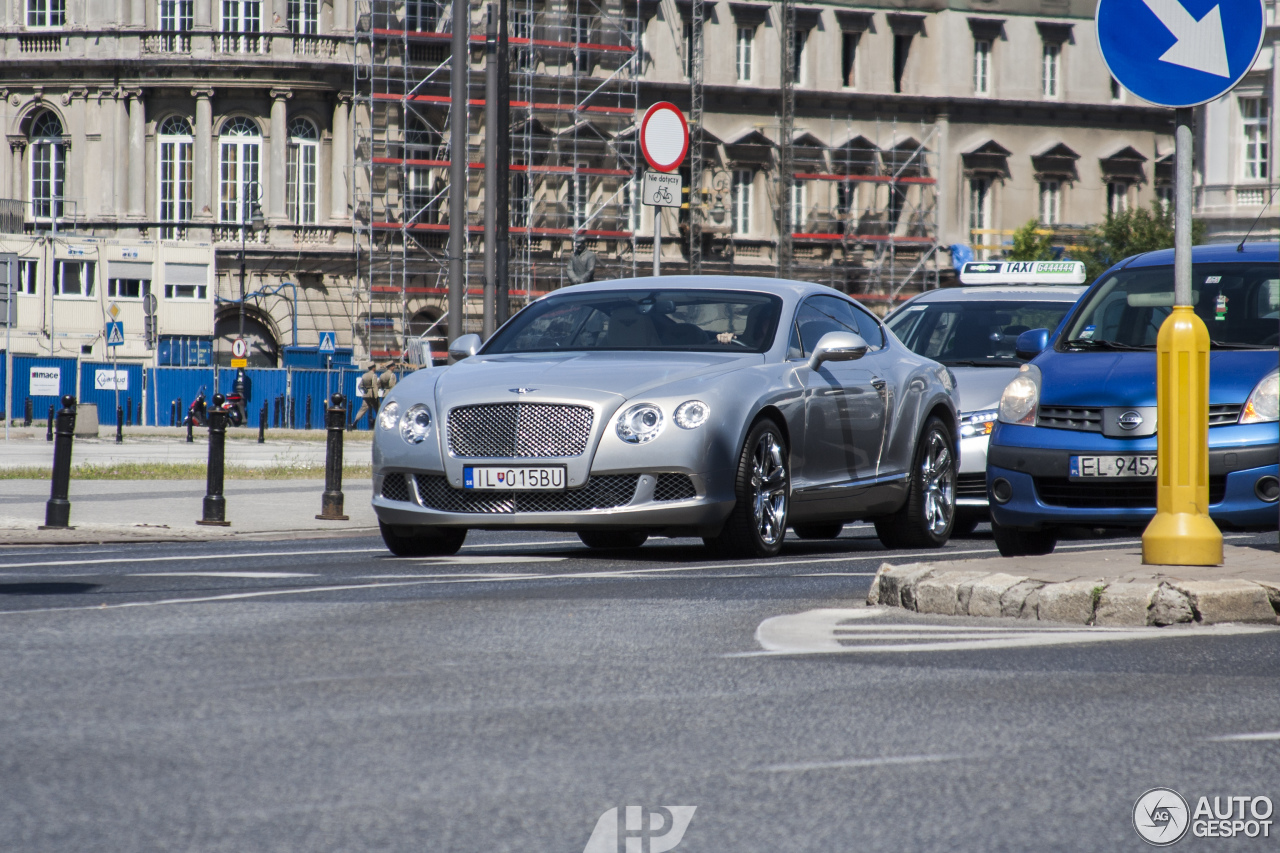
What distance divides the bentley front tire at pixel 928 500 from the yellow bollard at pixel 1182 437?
3.86 meters

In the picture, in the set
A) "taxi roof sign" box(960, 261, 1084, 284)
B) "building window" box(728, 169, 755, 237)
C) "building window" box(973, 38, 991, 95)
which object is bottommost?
"taxi roof sign" box(960, 261, 1084, 284)

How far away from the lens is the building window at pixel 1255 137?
5866cm

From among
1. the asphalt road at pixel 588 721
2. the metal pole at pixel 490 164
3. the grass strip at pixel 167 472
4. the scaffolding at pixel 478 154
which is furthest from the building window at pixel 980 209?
the asphalt road at pixel 588 721

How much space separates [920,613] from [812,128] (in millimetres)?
58154

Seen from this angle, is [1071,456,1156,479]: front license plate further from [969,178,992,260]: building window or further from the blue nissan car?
[969,178,992,260]: building window

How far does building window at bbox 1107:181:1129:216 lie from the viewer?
67.9 m

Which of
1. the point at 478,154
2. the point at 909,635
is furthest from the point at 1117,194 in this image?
the point at 909,635

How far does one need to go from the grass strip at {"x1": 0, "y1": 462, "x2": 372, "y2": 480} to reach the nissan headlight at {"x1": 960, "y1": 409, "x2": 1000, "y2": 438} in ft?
37.8

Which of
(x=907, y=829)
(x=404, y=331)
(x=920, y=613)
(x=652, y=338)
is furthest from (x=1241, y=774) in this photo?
(x=404, y=331)

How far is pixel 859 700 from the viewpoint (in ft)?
17.2

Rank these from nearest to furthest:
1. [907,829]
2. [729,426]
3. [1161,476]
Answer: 1. [907,829]
2. [1161,476]
3. [729,426]

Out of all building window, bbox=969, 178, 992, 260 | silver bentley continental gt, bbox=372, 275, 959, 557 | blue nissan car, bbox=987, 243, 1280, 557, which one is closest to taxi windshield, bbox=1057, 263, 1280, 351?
blue nissan car, bbox=987, 243, 1280, 557

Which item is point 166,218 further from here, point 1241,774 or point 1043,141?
point 1241,774

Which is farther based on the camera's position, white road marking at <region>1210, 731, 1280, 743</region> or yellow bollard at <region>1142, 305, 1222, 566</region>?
yellow bollard at <region>1142, 305, 1222, 566</region>
